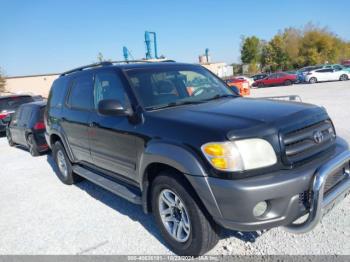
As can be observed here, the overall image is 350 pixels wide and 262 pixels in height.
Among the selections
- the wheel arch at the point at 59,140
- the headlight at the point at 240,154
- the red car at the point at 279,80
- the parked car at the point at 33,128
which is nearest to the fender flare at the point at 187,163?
the headlight at the point at 240,154

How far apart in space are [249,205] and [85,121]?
9.11 feet

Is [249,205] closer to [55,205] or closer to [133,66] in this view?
[133,66]

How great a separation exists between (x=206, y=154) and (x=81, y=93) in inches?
110

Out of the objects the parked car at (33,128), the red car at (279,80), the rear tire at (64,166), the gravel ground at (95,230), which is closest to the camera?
the gravel ground at (95,230)

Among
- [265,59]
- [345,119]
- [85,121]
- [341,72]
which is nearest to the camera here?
[85,121]

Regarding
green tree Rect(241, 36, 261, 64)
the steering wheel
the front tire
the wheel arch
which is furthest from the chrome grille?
green tree Rect(241, 36, 261, 64)

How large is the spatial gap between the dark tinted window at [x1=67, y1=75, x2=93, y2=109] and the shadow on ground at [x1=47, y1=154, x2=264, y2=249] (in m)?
1.46

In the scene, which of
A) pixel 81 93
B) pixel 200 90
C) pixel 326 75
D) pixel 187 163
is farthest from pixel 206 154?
pixel 326 75

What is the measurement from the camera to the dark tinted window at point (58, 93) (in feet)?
17.7

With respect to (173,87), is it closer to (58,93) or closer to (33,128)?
(58,93)

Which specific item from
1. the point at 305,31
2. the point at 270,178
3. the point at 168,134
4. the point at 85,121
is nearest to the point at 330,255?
the point at 270,178

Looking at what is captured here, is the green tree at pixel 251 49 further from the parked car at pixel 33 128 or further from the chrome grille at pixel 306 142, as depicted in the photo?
the chrome grille at pixel 306 142

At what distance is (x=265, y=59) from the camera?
61.3 m

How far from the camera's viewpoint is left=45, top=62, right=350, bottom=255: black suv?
2541 mm
